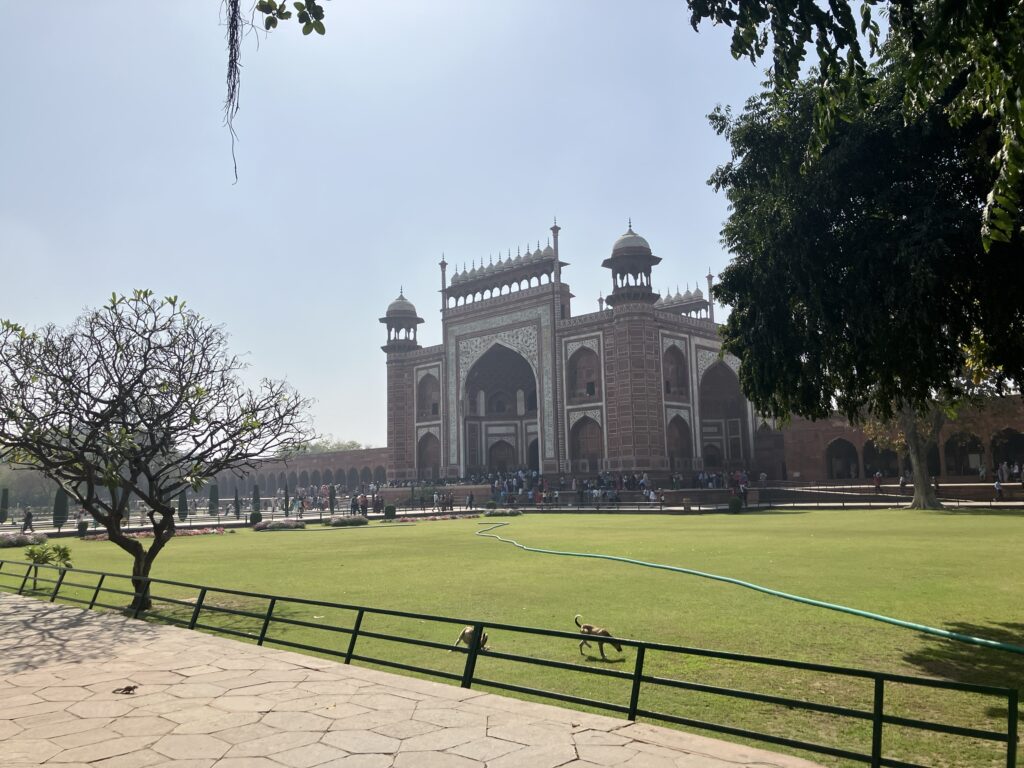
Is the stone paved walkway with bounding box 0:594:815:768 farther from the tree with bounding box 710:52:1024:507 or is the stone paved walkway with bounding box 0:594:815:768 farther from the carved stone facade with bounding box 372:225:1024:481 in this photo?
the carved stone facade with bounding box 372:225:1024:481

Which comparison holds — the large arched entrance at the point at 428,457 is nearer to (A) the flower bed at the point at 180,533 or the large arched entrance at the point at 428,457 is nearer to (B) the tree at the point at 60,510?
(A) the flower bed at the point at 180,533

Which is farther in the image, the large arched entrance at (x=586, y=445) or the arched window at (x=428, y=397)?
the arched window at (x=428, y=397)

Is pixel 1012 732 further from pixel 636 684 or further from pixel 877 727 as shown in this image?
pixel 636 684

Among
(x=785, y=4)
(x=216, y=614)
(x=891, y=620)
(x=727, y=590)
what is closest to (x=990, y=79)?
(x=785, y=4)

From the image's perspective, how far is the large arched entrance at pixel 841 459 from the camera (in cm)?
4247

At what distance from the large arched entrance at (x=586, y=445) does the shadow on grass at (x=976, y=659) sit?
114ft

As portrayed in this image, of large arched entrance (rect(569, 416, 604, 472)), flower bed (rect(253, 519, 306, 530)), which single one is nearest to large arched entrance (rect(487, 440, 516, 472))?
large arched entrance (rect(569, 416, 604, 472))

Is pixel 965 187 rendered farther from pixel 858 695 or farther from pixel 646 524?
pixel 646 524

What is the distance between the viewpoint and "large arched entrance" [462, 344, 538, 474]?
48.6 metres

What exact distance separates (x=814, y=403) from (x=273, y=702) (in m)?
6.90

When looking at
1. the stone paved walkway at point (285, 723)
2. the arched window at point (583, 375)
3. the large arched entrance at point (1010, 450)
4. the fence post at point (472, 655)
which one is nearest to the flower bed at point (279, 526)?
the arched window at point (583, 375)

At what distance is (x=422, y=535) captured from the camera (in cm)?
2161

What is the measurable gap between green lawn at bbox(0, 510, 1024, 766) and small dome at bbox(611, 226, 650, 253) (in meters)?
24.7

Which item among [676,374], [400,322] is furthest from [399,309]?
[676,374]
